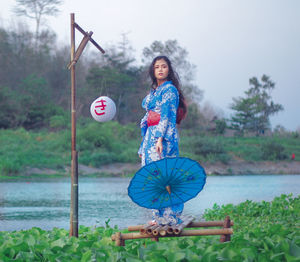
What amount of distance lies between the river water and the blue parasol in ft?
5.15

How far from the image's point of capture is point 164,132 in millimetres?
4762

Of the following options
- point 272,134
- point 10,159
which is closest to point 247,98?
point 272,134

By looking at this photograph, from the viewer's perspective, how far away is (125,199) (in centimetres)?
1266

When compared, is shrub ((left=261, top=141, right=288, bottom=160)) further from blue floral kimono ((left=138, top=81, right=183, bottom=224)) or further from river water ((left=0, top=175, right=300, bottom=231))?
blue floral kimono ((left=138, top=81, right=183, bottom=224))

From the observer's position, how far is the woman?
475 cm

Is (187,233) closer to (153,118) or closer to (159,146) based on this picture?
(159,146)

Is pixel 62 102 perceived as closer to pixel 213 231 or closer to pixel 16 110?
pixel 16 110

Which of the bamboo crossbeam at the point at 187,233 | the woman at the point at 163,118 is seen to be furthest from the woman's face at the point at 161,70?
the bamboo crossbeam at the point at 187,233

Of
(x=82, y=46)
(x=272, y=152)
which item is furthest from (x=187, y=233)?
(x=272, y=152)

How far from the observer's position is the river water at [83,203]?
852cm

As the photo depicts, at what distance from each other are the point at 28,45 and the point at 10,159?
17896 millimetres

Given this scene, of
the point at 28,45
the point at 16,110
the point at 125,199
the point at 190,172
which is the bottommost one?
the point at 125,199

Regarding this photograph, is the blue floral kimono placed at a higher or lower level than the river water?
higher

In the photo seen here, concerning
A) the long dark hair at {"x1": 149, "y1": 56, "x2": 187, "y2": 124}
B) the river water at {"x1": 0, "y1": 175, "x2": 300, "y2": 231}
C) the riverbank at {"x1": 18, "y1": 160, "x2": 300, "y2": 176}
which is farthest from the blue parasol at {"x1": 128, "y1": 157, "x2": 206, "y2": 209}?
the riverbank at {"x1": 18, "y1": 160, "x2": 300, "y2": 176}
